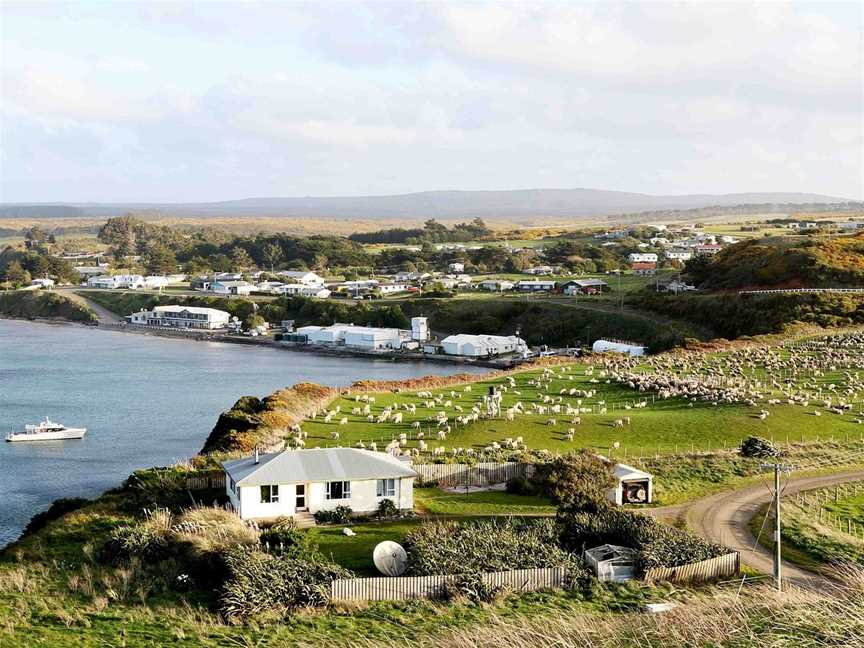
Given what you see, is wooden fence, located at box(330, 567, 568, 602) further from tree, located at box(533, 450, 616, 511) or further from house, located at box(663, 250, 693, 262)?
house, located at box(663, 250, 693, 262)

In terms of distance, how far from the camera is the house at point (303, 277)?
98750mm

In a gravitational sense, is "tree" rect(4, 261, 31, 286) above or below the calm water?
above

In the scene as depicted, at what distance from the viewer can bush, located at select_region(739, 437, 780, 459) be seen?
24781 millimetres

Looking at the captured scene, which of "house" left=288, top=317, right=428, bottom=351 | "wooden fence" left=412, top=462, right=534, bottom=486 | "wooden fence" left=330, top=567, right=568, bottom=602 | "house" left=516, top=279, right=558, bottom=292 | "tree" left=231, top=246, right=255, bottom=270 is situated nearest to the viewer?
"wooden fence" left=330, top=567, right=568, bottom=602

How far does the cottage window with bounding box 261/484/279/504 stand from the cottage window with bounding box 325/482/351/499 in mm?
1129

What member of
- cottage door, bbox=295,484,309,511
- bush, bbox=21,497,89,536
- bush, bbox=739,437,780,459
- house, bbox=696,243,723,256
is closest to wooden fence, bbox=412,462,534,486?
cottage door, bbox=295,484,309,511

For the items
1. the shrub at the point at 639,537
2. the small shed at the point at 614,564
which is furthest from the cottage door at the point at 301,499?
the small shed at the point at 614,564

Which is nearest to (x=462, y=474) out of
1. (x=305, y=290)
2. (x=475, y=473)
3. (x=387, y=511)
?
(x=475, y=473)

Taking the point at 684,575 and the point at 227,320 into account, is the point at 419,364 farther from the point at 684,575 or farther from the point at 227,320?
the point at 684,575

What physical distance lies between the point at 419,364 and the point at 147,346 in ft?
76.7

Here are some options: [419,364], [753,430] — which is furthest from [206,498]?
[419,364]

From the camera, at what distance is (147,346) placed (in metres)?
73.6

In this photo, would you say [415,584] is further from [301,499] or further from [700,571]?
[301,499]

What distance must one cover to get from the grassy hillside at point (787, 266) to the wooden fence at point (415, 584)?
54.6 m
